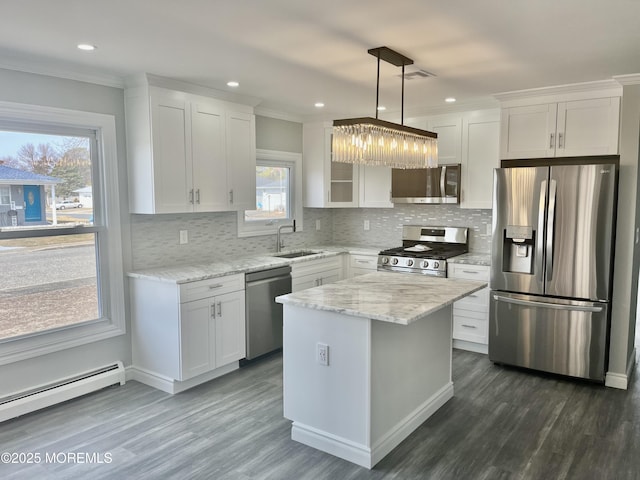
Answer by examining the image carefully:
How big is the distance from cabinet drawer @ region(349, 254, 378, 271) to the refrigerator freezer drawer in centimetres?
146

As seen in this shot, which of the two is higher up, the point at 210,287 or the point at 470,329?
the point at 210,287

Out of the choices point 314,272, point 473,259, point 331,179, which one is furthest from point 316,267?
point 473,259

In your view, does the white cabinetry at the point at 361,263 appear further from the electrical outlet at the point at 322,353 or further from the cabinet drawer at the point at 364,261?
the electrical outlet at the point at 322,353

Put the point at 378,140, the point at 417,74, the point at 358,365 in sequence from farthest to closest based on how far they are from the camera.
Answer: the point at 417,74 → the point at 378,140 → the point at 358,365

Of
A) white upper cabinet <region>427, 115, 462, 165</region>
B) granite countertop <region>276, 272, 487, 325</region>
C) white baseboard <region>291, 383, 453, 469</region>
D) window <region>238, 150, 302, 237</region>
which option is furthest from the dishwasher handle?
white upper cabinet <region>427, 115, 462, 165</region>

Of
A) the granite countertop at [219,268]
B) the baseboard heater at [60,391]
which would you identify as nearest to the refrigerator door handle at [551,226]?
the granite countertop at [219,268]

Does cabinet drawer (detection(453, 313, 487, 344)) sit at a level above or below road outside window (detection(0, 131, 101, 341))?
below

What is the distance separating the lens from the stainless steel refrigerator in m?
3.78

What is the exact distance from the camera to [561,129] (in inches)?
162

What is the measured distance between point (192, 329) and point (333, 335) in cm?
148

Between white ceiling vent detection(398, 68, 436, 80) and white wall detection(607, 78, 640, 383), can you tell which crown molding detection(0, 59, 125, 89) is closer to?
white ceiling vent detection(398, 68, 436, 80)

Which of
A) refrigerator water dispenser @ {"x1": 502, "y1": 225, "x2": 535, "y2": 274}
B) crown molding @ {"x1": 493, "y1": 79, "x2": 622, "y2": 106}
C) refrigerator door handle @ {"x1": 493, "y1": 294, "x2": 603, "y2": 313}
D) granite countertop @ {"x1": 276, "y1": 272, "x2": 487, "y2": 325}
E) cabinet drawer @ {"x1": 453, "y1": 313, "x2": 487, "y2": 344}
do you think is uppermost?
crown molding @ {"x1": 493, "y1": 79, "x2": 622, "y2": 106}

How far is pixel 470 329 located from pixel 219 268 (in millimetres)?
2498

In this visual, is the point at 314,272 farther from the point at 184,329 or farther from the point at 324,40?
the point at 324,40
